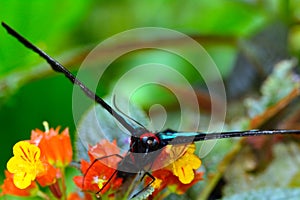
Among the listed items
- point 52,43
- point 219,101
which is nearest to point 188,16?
point 52,43

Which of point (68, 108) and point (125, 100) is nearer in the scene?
point (125, 100)

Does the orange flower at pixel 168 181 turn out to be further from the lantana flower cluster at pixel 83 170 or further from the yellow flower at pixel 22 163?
the yellow flower at pixel 22 163

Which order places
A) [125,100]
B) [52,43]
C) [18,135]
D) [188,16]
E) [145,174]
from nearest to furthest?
[145,174], [125,100], [18,135], [52,43], [188,16]

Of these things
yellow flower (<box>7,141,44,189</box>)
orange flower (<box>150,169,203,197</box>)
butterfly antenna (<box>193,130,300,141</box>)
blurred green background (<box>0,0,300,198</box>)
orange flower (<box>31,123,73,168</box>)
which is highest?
blurred green background (<box>0,0,300,198</box>)

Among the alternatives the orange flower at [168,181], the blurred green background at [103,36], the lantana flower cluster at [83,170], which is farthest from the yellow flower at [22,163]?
the blurred green background at [103,36]

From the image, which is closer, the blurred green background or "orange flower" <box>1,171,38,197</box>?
"orange flower" <box>1,171,38,197</box>

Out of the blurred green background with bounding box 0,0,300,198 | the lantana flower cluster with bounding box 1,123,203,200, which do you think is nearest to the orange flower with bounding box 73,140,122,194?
the lantana flower cluster with bounding box 1,123,203,200

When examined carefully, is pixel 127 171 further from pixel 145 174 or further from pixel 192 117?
pixel 192 117

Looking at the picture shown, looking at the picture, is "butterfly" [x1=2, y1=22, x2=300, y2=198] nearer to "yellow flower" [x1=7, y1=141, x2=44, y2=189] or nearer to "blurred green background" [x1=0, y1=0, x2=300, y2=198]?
"yellow flower" [x1=7, y1=141, x2=44, y2=189]

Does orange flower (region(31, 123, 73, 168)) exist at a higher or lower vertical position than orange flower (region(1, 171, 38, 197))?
higher
